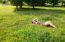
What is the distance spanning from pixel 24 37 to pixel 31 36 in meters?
0.39

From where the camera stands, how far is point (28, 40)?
945cm

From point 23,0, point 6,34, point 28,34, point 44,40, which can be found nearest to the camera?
point 44,40

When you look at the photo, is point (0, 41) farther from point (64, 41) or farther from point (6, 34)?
point (64, 41)

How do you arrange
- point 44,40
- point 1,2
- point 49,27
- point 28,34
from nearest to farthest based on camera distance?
point 44,40
point 28,34
point 49,27
point 1,2

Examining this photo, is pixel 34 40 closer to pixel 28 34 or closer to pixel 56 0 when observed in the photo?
pixel 28 34

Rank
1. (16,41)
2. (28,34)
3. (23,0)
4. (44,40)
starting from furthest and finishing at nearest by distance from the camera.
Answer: (23,0) → (28,34) → (16,41) → (44,40)

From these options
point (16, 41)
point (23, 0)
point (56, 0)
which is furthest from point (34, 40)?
point (56, 0)

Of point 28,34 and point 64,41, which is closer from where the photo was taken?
point 64,41

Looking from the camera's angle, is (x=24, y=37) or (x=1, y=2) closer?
(x=24, y=37)

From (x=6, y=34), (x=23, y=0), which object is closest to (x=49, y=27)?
(x=6, y=34)

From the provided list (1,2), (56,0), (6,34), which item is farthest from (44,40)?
(1,2)

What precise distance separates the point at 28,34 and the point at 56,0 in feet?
89.5

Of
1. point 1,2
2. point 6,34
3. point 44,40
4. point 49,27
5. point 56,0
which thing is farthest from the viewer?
point 1,2

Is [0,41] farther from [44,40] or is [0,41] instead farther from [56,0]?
[56,0]
